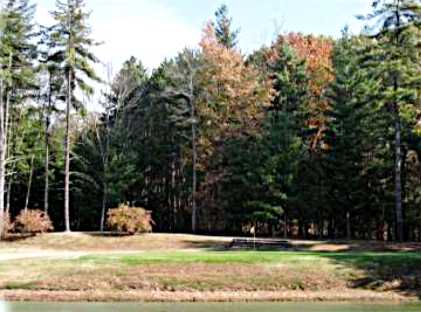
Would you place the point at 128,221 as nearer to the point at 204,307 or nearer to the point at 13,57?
the point at 13,57

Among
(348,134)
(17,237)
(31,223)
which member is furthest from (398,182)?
(17,237)

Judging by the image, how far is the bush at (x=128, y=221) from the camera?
1503 inches

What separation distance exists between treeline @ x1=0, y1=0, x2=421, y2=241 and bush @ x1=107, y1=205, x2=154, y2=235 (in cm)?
399

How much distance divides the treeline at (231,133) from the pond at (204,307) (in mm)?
17444

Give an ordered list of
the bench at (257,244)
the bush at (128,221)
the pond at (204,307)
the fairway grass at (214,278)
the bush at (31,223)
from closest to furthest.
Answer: the pond at (204,307) < the fairway grass at (214,278) < the bench at (257,244) < the bush at (128,221) < the bush at (31,223)

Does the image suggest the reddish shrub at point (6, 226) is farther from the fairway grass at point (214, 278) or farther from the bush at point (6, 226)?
the fairway grass at point (214, 278)

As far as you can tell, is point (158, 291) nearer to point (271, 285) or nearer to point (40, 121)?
point (271, 285)

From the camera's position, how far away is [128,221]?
125ft

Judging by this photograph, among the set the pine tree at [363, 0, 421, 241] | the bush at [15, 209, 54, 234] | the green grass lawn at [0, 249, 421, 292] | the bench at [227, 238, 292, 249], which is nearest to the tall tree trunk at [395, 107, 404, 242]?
the pine tree at [363, 0, 421, 241]

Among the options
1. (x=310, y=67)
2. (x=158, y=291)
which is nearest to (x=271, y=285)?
(x=158, y=291)

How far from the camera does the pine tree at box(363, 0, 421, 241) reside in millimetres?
34969

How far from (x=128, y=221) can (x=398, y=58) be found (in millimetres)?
18123

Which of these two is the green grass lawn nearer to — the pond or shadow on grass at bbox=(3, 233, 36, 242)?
the pond

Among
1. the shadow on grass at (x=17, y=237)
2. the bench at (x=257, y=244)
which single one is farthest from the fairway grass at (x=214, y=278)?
the shadow on grass at (x=17, y=237)
